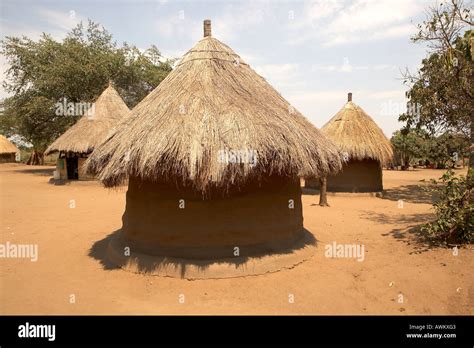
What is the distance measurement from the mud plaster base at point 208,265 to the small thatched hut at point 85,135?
11.9 meters

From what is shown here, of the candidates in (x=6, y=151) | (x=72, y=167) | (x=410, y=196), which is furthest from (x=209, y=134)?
(x=6, y=151)

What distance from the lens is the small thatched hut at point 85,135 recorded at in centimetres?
1700

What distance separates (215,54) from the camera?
21.6ft

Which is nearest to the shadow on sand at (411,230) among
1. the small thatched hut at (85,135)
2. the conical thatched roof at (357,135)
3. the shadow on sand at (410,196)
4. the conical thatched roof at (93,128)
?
the shadow on sand at (410,196)

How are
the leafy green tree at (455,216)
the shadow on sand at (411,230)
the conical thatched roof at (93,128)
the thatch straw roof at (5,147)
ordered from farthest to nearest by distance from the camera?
1. the thatch straw roof at (5,147)
2. the conical thatched roof at (93,128)
3. the shadow on sand at (411,230)
4. the leafy green tree at (455,216)

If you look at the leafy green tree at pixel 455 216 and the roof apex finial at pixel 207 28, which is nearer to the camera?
the leafy green tree at pixel 455 216

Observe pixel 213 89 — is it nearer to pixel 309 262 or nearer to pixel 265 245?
pixel 265 245

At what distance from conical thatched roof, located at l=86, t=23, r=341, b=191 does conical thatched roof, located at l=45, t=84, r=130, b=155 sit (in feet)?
36.5

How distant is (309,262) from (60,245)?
5200mm

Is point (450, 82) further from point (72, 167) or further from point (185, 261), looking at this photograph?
point (72, 167)

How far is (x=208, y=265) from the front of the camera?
17.4 ft

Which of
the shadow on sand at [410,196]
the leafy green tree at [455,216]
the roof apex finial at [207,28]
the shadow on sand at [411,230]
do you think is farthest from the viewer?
the shadow on sand at [410,196]

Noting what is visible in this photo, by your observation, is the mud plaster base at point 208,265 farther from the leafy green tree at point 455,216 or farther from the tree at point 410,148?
the tree at point 410,148

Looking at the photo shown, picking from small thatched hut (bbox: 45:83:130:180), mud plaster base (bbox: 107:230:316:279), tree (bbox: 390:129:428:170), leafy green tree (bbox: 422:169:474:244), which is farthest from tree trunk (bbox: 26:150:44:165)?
leafy green tree (bbox: 422:169:474:244)
